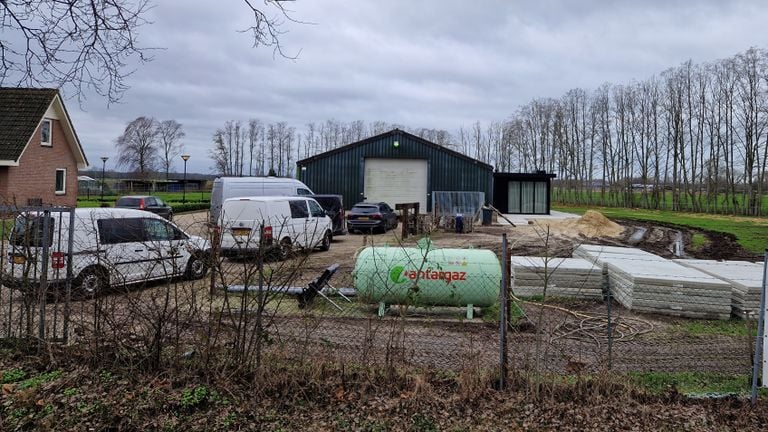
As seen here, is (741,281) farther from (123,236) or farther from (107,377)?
(123,236)

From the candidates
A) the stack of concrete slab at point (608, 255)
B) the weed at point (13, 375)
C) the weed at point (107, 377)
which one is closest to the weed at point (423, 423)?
the weed at point (107, 377)

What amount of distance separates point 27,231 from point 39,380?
1.73 metres

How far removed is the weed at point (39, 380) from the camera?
477 cm

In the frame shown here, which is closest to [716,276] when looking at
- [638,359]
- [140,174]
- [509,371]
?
[638,359]

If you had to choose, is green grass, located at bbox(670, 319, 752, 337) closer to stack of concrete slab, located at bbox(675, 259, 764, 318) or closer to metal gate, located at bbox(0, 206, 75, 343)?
stack of concrete slab, located at bbox(675, 259, 764, 318)

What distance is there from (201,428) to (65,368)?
1930 millimetres

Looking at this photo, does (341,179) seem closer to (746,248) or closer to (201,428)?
(746,248)

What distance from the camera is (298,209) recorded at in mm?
16781

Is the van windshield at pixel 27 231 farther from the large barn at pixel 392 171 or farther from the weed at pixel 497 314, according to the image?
the large barn at pixel 392 171

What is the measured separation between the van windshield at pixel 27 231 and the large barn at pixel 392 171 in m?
30.7

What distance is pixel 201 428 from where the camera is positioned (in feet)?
13.8

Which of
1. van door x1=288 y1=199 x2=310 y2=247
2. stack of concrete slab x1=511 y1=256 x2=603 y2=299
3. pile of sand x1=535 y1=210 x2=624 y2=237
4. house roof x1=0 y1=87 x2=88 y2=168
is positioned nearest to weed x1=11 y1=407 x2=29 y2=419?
stack of concrete slab x1=511 y1=256 x2=603 y2=299

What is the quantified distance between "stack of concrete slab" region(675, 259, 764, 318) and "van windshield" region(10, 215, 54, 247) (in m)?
9.65

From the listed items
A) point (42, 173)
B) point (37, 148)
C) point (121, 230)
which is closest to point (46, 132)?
point (37, 148)
